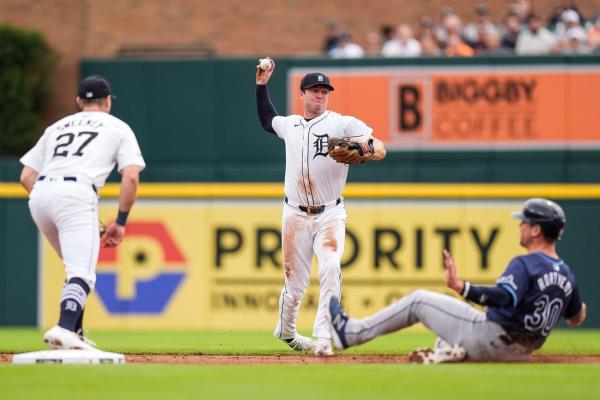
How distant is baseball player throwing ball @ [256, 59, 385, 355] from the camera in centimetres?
875

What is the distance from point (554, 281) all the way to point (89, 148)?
121 inches

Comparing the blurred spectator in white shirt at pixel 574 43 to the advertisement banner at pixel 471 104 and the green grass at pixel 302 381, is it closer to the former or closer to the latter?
the advertisement banner at pixel 471 104

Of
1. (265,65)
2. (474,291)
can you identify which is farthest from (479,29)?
(474,291)

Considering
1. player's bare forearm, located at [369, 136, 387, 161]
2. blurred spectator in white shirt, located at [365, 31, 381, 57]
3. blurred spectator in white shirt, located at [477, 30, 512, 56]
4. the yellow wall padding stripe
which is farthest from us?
blurred spectator in white shirt, located at [365, 31, 381, 57]

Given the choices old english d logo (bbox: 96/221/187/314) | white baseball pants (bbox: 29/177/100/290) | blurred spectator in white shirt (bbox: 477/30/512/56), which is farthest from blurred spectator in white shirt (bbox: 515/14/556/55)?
white baseball pants (bbox: 29/177/100/290)

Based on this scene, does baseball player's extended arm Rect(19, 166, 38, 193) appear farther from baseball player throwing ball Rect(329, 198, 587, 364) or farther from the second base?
baseball player throwing ball Rect(329, 198, 587, 364)

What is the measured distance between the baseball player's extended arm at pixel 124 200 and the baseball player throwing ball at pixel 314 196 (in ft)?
4.63

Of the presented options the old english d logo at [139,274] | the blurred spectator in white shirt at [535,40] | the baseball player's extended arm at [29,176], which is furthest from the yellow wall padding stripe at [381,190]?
the baseball player's extended arm at [29,176]

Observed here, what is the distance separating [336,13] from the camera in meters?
18.5

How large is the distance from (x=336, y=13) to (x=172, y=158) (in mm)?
4283

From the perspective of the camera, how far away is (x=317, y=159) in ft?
29.0

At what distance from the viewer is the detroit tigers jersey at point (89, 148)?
7941 mm

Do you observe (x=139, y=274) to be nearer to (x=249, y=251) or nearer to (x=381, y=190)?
(x=249, y=251)

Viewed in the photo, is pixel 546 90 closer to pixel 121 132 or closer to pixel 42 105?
pixel 42 105
